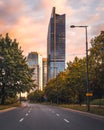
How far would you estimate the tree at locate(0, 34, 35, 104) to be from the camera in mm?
77812

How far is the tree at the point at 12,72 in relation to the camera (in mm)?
77812

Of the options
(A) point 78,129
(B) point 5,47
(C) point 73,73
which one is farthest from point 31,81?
(A) point 78,129

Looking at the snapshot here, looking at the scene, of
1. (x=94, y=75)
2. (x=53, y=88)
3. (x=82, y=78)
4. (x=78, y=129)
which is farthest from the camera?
(x=53, y=88)

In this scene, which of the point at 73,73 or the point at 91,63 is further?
the point at 73,73

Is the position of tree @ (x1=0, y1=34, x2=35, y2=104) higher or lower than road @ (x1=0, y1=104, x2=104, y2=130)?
higher

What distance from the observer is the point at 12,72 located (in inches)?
3078

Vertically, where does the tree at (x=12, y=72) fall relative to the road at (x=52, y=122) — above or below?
above

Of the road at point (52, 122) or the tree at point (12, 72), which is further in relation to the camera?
the tree at point (12, 72)

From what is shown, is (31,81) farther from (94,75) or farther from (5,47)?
(94,75)

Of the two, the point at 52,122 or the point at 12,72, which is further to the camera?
the point at 12,72

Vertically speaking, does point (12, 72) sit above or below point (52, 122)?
above

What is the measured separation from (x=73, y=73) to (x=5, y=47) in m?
21.0

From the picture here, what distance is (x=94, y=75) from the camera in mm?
45688

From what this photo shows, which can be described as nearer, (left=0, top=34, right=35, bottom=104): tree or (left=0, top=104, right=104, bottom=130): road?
(left=0, top=104, right=104, bottom=130): road
